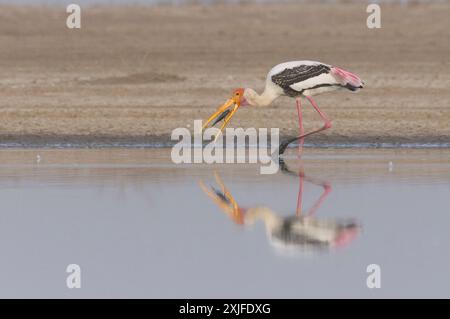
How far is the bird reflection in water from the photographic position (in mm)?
8117

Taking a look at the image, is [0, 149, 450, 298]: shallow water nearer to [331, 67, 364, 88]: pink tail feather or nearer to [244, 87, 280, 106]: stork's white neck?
[331, 67, 364, 88]: pink tail feather

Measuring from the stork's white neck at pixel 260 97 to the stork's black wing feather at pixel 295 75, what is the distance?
5.8 inches

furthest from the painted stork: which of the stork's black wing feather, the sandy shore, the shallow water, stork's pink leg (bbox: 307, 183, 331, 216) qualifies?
stork's pink leg (bbox: 307, 183, 331, 216)

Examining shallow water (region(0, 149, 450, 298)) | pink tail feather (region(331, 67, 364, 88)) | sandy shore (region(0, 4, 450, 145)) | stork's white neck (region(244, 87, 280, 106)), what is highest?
sandy shore (region(0, 4, 450, 145))

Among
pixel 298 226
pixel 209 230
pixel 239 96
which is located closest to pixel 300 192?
pixel 298 226

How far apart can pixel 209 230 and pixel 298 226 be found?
61 cm

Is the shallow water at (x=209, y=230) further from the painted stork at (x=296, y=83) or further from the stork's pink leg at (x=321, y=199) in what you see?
the painted stork at (x=296, y=83)

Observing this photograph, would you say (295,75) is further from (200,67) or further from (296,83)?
(200,67)

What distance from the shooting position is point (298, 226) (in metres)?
8.78

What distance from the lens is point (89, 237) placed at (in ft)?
27.6

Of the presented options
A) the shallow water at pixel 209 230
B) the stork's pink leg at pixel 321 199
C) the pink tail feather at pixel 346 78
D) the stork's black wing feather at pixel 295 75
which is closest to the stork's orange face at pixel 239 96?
the stork's black wing feather at pixel 295 75

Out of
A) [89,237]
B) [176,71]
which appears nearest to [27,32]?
[176,71]
